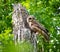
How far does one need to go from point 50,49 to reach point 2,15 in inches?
107

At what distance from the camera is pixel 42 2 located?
23.9 ft

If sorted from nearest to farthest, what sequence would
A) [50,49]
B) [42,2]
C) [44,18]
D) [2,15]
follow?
[50,49] → [44,18] → [42,2] → [2,15]

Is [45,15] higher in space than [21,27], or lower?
lower

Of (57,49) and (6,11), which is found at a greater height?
(6,11)

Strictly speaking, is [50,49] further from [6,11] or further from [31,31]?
[6,11]

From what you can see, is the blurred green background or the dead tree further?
the blurred green background

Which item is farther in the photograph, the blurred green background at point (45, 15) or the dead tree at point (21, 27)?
the blurred green background at point (45, 15)

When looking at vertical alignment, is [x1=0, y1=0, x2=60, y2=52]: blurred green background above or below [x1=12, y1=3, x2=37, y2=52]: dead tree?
below

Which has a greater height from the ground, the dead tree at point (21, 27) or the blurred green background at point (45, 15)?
the dead tree at point (21, 27)

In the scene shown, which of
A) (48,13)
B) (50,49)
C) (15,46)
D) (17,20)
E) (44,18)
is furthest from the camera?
(48,13)

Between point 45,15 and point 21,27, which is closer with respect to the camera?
point 21,27

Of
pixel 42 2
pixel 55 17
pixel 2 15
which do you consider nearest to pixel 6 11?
pixel 2 15

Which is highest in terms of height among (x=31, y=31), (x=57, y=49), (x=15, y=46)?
(x=15, y=46)

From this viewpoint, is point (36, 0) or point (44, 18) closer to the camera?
point (44, 18)
